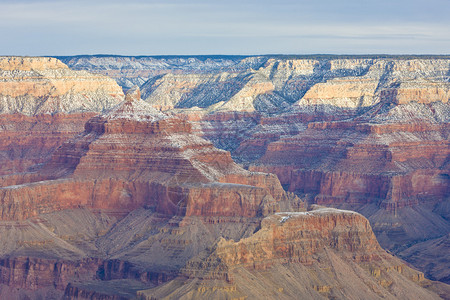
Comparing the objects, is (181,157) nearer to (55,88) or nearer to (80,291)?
(80,291)

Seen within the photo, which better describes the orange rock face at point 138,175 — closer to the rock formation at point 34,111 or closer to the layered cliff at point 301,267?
the layered cliff at point 301,267

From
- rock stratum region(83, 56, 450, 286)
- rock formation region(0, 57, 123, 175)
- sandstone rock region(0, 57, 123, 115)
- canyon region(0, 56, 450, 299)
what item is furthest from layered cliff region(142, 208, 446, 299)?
sandstone rock region(0, 57, 123, 115)

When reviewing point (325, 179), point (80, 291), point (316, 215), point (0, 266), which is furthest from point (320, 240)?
point (325, 179)

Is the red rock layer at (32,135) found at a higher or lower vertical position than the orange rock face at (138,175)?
lower

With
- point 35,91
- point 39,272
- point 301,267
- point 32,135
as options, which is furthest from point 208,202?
point 35,91

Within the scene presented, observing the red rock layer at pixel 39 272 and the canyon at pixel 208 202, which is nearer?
the canyon at pixel 208 202

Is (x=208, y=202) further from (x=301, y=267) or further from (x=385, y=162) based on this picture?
(x=385, y=162)

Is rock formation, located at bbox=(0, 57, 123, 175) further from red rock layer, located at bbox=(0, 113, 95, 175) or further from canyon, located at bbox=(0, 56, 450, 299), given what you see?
canyon, located at bbox=(0, 56, 450, 299)

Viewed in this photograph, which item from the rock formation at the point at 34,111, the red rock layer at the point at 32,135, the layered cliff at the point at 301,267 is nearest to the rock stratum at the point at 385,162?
the rock formation at the point at 34,111
